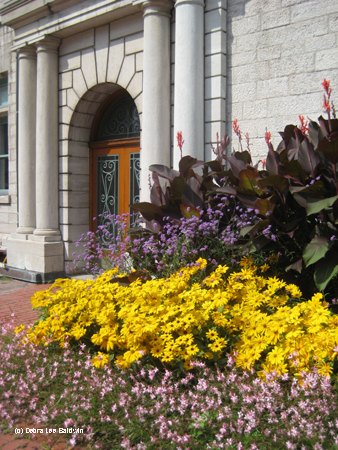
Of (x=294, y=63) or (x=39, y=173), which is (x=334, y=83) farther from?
(x=39, y=173)

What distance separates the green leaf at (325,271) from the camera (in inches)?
130

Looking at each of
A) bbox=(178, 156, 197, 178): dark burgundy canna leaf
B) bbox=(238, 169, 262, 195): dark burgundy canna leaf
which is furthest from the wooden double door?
bbox=(238, 169, 262, 195): dark burgundy canna leaf

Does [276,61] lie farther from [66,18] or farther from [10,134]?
[10,134]

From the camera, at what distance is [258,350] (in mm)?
2602

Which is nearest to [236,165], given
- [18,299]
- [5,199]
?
[18,299]

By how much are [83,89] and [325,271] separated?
18.2ft

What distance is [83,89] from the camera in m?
7.50

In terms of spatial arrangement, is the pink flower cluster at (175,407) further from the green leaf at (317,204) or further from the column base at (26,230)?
the column base at (26,230)

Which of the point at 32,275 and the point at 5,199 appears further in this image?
the point at 5,199

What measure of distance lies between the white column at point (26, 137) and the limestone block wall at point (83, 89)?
689 mm

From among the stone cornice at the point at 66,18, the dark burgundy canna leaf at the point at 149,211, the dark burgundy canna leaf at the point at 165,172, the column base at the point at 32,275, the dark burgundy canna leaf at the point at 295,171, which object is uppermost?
the stone cornice at the point at 66,18

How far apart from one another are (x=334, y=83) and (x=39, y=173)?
5.17 m

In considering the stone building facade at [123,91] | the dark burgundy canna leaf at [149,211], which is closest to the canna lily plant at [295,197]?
the dark burgundy canna leaf at [149,211]

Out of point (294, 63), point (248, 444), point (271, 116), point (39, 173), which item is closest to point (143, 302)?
point (248, 444)
